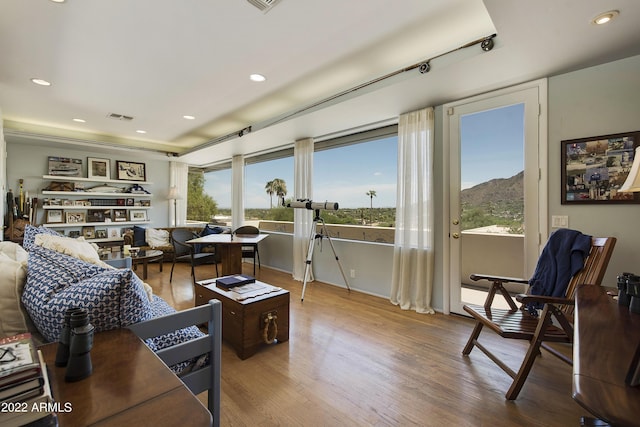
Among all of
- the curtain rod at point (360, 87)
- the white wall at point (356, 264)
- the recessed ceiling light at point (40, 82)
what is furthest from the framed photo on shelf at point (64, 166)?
the white wall at point (356, 264)

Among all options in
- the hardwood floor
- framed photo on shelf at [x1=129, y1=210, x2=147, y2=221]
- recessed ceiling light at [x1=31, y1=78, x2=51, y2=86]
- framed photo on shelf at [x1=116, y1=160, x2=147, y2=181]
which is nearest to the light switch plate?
the hardwood floor

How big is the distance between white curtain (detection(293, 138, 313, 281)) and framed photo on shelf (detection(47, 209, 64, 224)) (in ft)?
14.1

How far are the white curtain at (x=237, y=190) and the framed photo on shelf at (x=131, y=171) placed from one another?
2.03 m

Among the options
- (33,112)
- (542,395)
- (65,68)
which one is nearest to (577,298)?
(542,395)

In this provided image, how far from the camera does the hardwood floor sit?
156 centimetres

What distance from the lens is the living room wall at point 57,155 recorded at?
469 cm

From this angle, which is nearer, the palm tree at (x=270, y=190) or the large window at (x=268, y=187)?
the large window at (x=268, y=187)

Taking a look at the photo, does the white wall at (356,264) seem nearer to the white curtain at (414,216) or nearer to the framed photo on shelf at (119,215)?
the white curtain at (414,216)

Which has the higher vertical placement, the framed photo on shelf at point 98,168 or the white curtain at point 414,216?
the framed photo on shelf at point 98,168

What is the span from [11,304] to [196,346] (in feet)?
2.45

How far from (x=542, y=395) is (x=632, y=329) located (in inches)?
39.1

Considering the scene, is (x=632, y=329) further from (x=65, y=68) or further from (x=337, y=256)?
(x=65, y=68)

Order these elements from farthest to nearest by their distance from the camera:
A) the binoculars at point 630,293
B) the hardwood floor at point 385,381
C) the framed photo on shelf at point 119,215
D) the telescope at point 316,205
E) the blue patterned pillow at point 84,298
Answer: the framed photo on shelf at point 119,215 → the telescope at point 316,205 → the hardwood floor at point 385,381 → the binoculars at point 630,293 → the blue patterned pillow at point 84,298

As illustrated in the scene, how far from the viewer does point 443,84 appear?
2.50 m
